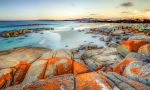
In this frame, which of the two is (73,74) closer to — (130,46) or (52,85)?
(52,85)

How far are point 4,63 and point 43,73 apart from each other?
1.83 meters

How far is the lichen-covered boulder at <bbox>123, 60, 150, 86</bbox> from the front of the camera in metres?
3.18

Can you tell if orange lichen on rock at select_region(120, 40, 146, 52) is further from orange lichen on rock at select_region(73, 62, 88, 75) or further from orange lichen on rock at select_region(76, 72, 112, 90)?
orange lichen on rock at select_region(76, 72, 112, 90)

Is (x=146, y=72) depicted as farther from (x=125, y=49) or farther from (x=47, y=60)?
(x=47, y=60)

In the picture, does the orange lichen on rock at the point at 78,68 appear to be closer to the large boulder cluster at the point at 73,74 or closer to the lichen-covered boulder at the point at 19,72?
the large boulder cluster at the point at 73,74

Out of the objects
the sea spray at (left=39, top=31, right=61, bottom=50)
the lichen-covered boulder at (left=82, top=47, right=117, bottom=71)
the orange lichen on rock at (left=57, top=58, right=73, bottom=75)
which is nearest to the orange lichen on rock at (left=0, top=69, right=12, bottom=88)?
the orange lichen on rock at (left=57, top=58, right=73, bottom=75)

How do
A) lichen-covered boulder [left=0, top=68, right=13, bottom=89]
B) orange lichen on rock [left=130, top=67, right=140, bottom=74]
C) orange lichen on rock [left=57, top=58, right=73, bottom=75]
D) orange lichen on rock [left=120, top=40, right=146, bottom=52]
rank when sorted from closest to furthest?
orange lichen on rock [left=130, top=67, right=140, bottom=74], lichen-covered boulder [left=0, top=68, right=13, bottom=89], orange lichen on rock [left=57, top=58, right=73, bottom=75], orange lichen on rock [left=120, top=40, right=146, bottom=52]

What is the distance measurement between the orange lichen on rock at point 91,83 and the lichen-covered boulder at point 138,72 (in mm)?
1076

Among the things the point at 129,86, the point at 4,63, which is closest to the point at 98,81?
the point at 129,86

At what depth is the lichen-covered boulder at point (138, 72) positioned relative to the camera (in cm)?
318

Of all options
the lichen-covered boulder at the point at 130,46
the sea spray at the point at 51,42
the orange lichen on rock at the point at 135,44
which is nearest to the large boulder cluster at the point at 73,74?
the lichen-covered boulder at the point at 130,46

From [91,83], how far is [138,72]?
62.1 inches

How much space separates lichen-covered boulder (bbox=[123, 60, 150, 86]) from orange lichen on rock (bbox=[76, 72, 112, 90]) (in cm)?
108

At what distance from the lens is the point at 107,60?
19.0 ft
